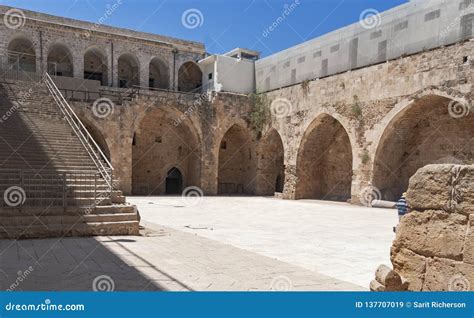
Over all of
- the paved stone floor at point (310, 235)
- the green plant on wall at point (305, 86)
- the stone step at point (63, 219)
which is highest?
the green plant on wall at point (305, 86)

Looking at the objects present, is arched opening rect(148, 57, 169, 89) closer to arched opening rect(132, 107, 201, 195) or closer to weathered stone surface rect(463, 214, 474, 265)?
arched opening rect(132, 107, 201, 195)

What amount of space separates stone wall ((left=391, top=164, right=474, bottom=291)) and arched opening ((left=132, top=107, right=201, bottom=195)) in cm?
1820

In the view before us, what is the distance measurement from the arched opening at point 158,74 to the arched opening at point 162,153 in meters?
4.98

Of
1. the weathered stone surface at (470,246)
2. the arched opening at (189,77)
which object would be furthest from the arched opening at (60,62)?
the weathered stone surface at (470,246)

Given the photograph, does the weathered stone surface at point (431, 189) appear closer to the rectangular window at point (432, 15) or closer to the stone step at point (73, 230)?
the stone step at point (73, 230)

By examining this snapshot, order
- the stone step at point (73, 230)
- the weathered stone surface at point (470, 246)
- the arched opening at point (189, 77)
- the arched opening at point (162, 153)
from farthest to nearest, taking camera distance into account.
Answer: the arched opening at point (189, 77)
the arched opening at point (162, 153)
the stone step at point (73, 230)
the weathered stone surface at point (470, 246)

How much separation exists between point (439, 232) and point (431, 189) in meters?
0.37

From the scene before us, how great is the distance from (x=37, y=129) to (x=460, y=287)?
471 inches

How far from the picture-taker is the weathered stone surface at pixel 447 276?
10.3 ft

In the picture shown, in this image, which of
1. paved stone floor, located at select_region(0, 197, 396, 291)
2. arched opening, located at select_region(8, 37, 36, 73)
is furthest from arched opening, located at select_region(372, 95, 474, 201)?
arched opening, located at select_region(8, 37, 36, 73)

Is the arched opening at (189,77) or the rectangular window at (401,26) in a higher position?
the arched opening at (189,77)

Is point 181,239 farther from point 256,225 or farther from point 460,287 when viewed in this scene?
point 460,287

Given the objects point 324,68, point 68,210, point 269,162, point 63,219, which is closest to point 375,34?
point 324,68

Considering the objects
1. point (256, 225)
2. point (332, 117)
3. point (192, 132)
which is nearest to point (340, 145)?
point (332, 117)
